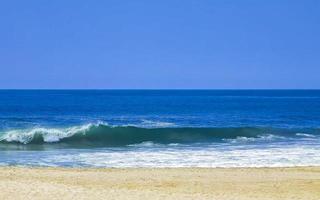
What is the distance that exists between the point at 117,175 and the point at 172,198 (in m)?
4.54

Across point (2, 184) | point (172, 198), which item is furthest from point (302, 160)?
point (2, 184)

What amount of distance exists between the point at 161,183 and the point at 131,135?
20769mm

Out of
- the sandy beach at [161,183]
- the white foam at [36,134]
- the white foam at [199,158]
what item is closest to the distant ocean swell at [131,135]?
the white foam at [36,134]

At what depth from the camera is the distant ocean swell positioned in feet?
112

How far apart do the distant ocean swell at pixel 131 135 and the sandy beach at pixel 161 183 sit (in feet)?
45.0

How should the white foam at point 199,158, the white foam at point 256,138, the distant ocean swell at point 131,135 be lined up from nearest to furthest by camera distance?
the white foam at point 199,158, the distant ocean swell at point 131,135, the white foam at point 256,138

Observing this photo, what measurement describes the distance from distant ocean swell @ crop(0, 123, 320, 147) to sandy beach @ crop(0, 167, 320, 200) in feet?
45.0

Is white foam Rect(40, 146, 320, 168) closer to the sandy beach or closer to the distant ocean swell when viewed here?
the sandy beach

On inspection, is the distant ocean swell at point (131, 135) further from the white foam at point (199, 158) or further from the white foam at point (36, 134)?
the white foam at point (199, 158)

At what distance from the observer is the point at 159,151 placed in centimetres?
2759

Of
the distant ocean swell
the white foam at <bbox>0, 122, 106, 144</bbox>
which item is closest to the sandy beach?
the distant ocean swell

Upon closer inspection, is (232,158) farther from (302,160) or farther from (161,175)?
(161,175)

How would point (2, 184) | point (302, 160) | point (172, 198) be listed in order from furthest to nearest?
point (302, 160) → point (2, 184) → point (172, 198)

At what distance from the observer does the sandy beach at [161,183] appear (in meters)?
14.8
